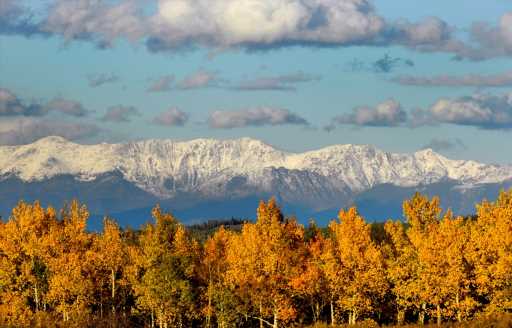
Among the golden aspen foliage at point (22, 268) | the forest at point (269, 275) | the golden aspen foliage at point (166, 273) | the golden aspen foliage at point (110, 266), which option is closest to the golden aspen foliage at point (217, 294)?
the forest at point (269, 275)

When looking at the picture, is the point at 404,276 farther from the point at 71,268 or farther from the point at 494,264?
the point at 71,268

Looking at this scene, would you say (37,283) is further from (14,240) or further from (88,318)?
(88,318)

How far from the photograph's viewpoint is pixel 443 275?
108375 millimetres

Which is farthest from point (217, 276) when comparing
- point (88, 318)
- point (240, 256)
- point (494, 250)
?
point (494, 250)

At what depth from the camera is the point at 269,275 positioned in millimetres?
108500

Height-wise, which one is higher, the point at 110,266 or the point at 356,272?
the point at 356,272

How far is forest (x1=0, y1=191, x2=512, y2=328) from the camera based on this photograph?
107562mm

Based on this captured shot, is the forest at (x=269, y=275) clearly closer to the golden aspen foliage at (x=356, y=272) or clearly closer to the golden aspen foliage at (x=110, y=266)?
the golden aspen foliage at (x=356, y=272)

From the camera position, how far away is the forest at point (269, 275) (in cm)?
10756

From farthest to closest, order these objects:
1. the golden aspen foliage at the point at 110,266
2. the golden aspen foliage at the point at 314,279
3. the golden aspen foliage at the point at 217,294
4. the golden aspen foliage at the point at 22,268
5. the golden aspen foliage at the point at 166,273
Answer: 1. the golden aspen foliage at the point at 110,266
2. the golden aspen foliage at the point at 22,268
3. the golden aspen foliage at the point at 166,273
4. the golden aspen foliage at the point at 217,294
5. the golden aspen foliage at the point at 314,279

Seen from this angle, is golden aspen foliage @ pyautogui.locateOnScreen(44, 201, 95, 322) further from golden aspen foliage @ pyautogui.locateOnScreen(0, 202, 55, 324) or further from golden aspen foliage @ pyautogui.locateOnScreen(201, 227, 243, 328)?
golden aspen foliage @ pyautogui.locateOnScreen(201, 227, 243, 328)

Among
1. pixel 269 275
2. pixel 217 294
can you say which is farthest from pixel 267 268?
pixel 217 294

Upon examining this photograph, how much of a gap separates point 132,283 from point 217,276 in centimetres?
1203

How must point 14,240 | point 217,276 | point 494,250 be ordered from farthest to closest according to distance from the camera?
point 14,240
point 217,276
point 494,250
